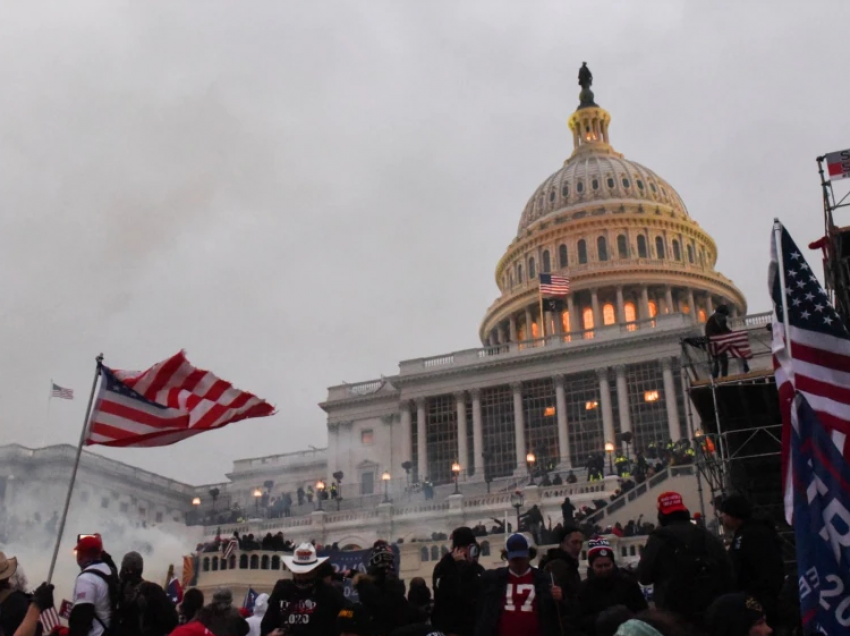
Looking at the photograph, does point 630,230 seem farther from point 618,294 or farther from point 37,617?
point 37,617

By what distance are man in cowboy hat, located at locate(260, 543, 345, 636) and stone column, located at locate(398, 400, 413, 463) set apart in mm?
59234

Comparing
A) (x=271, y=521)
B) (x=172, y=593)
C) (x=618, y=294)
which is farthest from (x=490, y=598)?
(x=618, y=294)

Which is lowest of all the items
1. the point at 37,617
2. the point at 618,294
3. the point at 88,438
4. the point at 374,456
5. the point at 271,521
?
the point at 37,617

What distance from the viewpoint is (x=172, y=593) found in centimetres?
1861

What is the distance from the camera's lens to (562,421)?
63.4 m

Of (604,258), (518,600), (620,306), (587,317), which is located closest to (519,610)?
(518,600)

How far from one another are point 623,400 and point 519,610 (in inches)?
2176

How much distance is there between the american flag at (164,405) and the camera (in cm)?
1446

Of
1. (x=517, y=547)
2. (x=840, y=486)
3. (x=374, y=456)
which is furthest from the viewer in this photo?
(x=374, y=456)

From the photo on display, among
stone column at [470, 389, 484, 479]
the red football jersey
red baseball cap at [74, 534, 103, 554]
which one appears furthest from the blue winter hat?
stone column at [470, 389, 484, 479]

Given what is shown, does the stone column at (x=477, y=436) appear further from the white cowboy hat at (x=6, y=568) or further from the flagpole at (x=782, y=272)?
the white cowboy hat at (x=6, y=568)

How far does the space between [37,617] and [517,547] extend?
4295 mm

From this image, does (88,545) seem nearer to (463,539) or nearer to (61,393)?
(463,539)

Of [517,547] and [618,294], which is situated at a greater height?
[618,294]
